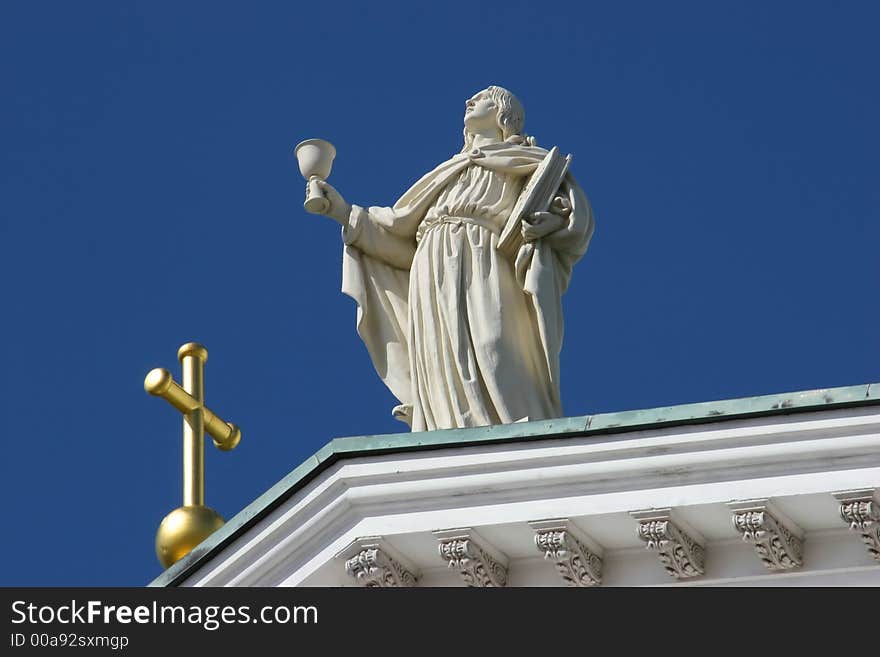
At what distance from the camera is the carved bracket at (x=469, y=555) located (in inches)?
882

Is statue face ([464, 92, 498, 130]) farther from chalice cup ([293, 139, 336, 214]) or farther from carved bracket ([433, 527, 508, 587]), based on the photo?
carved bracket ([433, 527, 508, 587])

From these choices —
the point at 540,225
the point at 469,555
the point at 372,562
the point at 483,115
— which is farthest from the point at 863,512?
the point at 483,115

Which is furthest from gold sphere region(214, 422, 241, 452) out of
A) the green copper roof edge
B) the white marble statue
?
the green copper roof edge

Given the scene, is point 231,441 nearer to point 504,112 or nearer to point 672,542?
point 504,112

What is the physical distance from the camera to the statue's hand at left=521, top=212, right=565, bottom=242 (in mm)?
24594

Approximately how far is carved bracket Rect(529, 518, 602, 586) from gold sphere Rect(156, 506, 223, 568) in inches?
149

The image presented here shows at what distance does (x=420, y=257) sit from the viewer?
24.9 metres

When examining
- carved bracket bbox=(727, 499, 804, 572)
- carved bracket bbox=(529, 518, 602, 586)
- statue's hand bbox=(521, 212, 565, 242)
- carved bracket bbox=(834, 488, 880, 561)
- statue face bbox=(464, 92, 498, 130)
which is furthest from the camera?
statue face bbox=(464, 92, 498, 130)

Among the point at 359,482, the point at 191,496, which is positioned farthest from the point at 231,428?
the point at 359,482

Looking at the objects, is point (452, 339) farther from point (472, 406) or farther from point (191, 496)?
point (191, 496)

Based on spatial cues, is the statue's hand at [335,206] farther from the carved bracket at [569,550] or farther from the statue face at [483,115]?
the carved bracket at [569,550]

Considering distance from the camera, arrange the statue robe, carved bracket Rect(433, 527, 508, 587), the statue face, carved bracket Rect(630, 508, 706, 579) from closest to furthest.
Answer: carved bracket Rect(630, 508, 706, 579) → carved bracket Rect(433, 527, 508, 587) → the statue robe → the statue face

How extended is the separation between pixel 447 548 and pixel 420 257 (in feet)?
9.56

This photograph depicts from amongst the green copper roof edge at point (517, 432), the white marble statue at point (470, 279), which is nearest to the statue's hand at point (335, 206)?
the white marble statue at point (470, 279)
